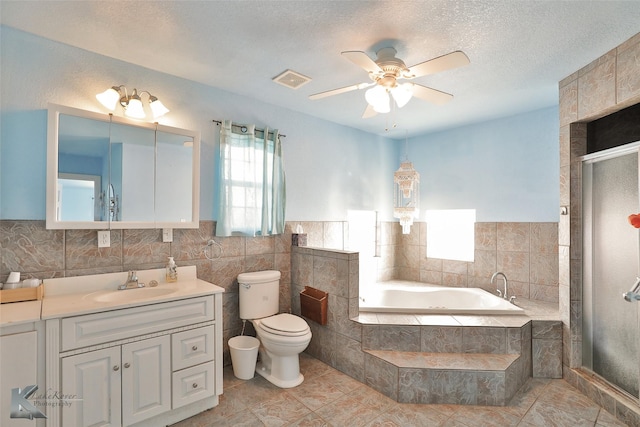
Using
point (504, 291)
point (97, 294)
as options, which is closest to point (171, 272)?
point (97, 294)

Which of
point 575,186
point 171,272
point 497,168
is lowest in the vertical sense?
point 171,272

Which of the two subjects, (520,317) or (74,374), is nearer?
(74,374)

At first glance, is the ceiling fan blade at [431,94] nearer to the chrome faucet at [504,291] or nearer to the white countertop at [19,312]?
the chrome faucet at [504,291]

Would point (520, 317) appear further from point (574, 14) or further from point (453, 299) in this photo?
point (574, 14)

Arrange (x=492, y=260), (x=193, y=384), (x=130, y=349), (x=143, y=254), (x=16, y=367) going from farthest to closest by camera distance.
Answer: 1. (x=492, y=260)
2. (x=143, y=254)
3. (x=193, y=384)
4. (x=130, y=349)
5. (x=16, y=367)

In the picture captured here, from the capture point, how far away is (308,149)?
3541 millimetres

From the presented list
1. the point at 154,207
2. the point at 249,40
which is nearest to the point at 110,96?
the point at 154,207

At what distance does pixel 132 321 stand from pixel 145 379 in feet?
1.27

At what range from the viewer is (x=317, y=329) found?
3066mm

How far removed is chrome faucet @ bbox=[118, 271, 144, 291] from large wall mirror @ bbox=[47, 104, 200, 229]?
36 centimetres

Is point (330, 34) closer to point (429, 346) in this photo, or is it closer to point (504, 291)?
point (429, 346)

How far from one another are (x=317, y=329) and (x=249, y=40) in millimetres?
2525

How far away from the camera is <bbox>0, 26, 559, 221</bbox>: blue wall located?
2.00 metres

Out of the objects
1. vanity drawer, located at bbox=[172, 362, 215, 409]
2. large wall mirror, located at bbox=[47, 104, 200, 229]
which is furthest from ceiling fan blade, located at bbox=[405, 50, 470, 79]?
vanity drawer, located at bbox=[172, 362, 215, 409]
